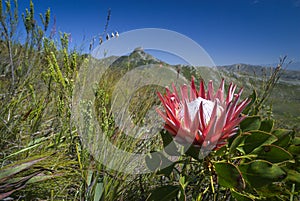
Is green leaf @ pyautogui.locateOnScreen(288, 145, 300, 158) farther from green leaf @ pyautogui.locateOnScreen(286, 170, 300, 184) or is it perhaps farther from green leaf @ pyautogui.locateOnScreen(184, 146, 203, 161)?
green leaf @ pyautogui.locateOnScreen(184, 146, 203, 161)

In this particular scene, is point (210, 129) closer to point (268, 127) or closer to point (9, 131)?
point (268, 127)

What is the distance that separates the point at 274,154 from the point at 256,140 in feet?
0.20

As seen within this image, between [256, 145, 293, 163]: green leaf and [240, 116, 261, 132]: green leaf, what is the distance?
76 millimetres

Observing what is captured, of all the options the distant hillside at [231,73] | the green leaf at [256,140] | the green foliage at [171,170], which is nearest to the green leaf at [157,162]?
the green foliage at [171,170]

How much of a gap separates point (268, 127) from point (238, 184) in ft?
0.82

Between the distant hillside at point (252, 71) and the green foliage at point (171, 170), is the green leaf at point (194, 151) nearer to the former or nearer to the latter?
the green foliage at point (171, 170)

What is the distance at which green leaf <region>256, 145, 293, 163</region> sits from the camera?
545mm

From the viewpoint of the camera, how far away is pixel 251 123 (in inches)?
26.6

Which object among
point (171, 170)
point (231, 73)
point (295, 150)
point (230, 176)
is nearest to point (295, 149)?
point (295, 150)

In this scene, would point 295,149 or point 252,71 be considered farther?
point 252,71

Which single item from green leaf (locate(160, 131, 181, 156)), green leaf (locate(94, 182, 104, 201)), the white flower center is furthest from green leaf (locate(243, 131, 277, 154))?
green leaf (locate(94, 182, 104, 201))

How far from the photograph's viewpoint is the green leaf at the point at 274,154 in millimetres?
545

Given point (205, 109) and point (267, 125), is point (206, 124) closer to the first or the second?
point (205, 109)

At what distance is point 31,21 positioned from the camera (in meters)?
1.57
